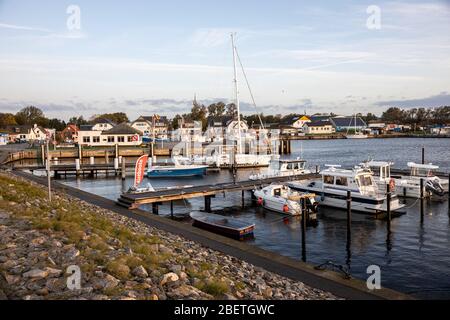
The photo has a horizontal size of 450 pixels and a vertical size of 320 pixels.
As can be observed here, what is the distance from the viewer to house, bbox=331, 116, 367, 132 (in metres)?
189

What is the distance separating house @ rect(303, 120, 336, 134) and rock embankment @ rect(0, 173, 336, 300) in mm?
168992

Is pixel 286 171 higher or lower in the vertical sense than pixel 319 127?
lower

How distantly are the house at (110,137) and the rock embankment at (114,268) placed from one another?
74.7 metres

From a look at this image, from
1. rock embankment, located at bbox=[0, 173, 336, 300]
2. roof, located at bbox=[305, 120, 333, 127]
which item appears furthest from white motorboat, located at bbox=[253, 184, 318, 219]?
roof, located at bbox=[305, 120, 333, 127]

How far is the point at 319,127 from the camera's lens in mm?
180875

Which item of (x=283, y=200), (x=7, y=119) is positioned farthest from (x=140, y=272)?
(x=7, y=119)

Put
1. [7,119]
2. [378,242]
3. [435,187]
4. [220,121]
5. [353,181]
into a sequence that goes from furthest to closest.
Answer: [7,119]
[220,121]
[435,187]
[353,181]
[378,242]

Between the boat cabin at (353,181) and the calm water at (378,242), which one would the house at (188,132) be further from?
the calm water at (378,242)

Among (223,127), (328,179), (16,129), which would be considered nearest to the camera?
(328,179)

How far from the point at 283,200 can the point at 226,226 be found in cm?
808

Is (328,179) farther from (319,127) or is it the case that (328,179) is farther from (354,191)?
(319,127)

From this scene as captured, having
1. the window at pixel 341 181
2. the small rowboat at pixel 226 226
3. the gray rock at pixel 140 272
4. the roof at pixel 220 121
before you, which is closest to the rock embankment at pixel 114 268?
the gray rock at pixel 140 272

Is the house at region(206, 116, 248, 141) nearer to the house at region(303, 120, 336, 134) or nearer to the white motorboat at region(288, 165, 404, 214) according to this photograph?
the house at region(303, 120, 336, 134)
